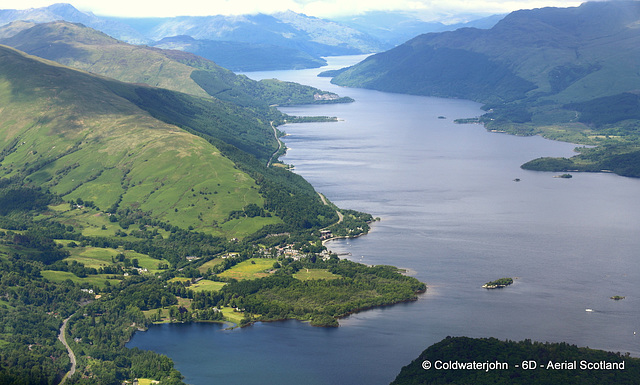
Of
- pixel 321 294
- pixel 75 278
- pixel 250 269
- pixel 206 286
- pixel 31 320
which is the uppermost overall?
pixel 321 294

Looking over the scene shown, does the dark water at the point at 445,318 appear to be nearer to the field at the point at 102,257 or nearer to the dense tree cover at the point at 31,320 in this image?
the dense tree cover at the point at 31,320

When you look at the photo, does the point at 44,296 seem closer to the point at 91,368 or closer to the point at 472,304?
the point at 91,368

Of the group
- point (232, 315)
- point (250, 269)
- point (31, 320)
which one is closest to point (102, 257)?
point (250, 269)

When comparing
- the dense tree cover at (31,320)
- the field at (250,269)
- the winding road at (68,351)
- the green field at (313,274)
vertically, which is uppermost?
the green field at (313,274)

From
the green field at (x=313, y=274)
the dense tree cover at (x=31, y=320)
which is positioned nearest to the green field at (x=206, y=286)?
the green field at (x=313, y=274)

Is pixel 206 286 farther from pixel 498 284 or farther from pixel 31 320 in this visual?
pixel 498 284

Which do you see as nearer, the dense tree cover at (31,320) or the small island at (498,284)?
the dense tree cover at (31,320)
